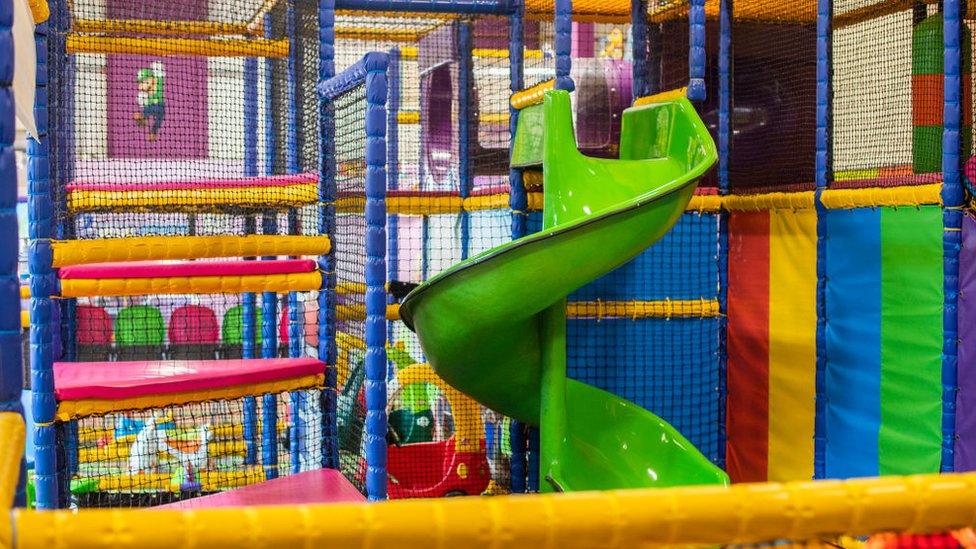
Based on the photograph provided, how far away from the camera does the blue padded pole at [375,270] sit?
332 centimetres

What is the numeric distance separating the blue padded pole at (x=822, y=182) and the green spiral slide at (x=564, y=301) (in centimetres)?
62

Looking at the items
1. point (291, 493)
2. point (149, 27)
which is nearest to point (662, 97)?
point (291, 493)

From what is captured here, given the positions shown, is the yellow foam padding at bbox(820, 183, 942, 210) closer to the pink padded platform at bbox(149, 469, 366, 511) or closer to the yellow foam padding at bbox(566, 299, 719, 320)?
the yellow foam padding at bbox(566, 299, 719, 320)

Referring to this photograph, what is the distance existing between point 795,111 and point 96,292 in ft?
10.2

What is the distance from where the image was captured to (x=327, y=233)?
4.04 metres

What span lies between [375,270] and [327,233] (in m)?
0.72

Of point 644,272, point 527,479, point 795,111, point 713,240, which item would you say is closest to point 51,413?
point 527,479

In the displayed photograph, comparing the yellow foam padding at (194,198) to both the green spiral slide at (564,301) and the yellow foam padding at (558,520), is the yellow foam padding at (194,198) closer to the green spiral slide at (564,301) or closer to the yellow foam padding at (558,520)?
the green spiral slide at (564,301)

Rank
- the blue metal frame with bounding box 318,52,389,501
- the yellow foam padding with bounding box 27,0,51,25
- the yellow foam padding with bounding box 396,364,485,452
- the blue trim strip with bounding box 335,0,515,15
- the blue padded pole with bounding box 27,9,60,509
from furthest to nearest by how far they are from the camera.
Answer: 1. the yellow foam padding with bounding box 396,364,485,452
2. the blue trim strip with bounding box 335,0,515,15
3. the blue metal frame with bounding box 318,52,389,501
4. the blue padded pole with bounding box 27,9,60,509
5. the yellow foam padding with bounding box 27,0,51,25

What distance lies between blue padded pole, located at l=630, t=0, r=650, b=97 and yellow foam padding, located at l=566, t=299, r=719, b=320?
0.96 metres

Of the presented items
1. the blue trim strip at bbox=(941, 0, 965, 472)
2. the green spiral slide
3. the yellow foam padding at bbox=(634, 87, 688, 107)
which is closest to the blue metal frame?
the green spiral slide

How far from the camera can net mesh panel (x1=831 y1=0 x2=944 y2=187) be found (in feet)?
13.7

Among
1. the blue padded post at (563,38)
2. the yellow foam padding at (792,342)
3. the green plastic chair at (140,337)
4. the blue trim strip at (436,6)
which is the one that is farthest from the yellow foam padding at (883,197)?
the green plastic chair at (140,337)

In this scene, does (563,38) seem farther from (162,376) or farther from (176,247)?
(162,376)
